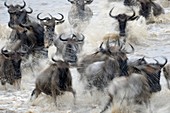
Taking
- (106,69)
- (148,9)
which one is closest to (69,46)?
(106,69)

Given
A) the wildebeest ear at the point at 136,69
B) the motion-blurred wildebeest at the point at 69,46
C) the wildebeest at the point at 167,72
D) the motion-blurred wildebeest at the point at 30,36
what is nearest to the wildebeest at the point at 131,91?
the wildebeest ear at the point at 136,69

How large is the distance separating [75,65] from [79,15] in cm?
604

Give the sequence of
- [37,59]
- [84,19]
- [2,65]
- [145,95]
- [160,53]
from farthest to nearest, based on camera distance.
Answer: [84,19]
[160,53]
[37,59]
[2,65]
[145,95]

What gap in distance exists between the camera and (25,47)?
44.2ft

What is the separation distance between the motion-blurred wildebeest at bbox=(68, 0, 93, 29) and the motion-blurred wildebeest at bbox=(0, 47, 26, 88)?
17.3 ft

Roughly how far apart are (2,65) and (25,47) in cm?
144

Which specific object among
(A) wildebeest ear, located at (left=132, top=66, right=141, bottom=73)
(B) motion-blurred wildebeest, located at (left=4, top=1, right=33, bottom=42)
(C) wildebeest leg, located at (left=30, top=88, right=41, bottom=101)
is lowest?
(B) motion-blurred wildebeest, located at (left=4, top=1, right=33, bottom=42)

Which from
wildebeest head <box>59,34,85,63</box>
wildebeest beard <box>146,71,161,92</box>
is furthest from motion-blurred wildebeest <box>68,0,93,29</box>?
wildebeest beard <box>146,71,161,92</box>

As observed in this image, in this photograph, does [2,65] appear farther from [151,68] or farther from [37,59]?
[151,68]

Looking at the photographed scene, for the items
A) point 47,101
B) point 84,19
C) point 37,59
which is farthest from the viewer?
point 84,19

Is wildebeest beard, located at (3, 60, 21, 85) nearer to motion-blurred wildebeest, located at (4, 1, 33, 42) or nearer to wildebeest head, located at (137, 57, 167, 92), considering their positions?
motion-blurred wildebeest, located at (4, 1, 33, 42)

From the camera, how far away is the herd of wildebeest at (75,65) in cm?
1016

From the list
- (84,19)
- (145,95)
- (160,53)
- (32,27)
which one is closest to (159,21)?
(84,19)

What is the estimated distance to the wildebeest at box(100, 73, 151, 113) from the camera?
997cm
